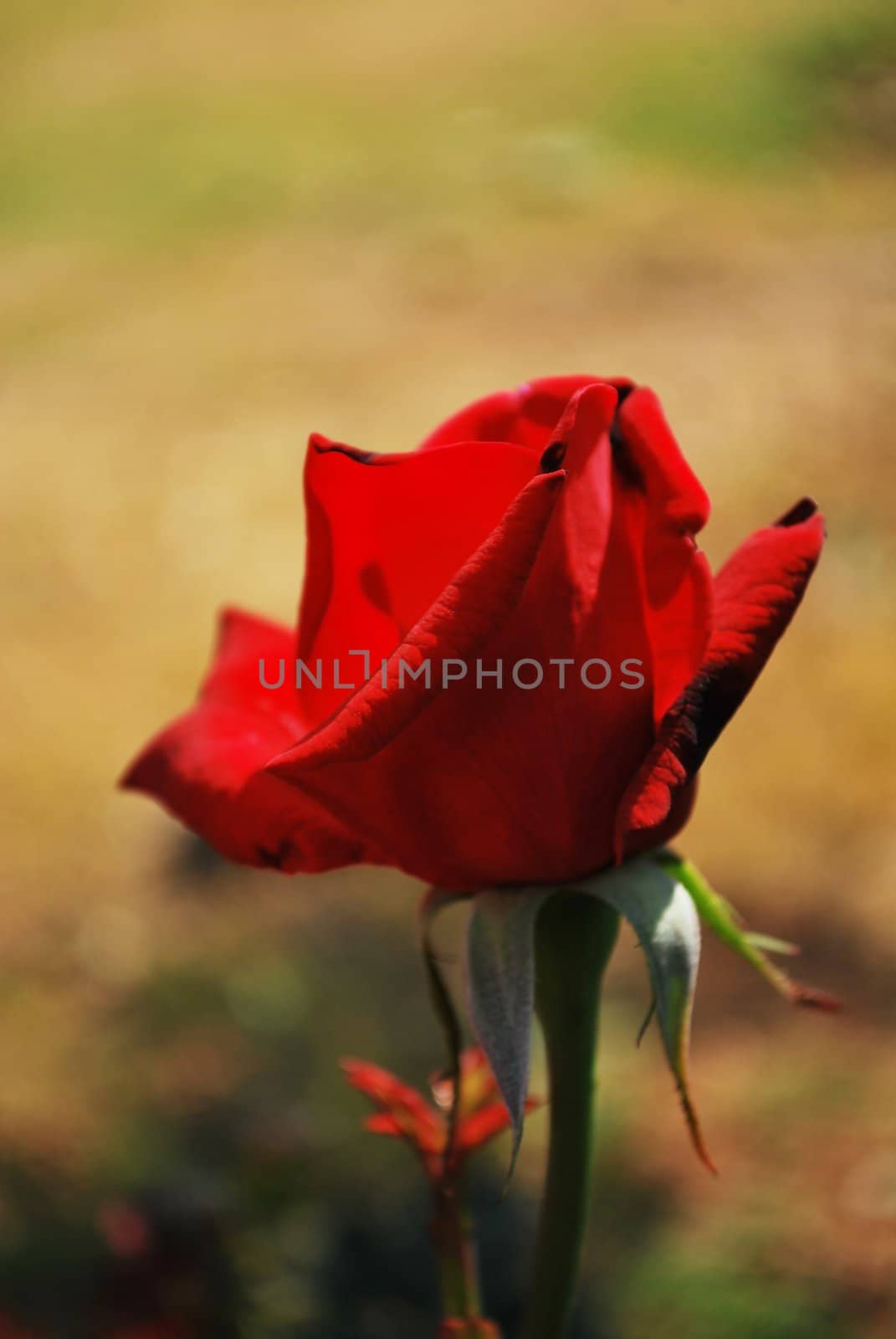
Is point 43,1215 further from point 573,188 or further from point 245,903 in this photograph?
point 573,188

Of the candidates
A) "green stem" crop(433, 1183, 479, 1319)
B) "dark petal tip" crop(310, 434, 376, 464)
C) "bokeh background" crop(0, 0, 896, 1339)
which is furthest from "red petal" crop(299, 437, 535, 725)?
"bokeh background" crop(0, 0, 896, 1339)

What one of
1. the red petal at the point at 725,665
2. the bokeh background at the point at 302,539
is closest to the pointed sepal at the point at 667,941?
the red petal at the point at 725,665

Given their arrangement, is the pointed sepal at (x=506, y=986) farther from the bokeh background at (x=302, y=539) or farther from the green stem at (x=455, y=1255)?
the bokeh background at (x=302, y=539)

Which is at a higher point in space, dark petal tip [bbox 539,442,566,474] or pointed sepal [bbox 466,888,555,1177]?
dark petal tip [bbox 539,442,566,474]

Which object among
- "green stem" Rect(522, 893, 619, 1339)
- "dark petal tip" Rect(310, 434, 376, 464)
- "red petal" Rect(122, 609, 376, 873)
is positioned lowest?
"green stem" Rect(522, 893, 619, 1339)

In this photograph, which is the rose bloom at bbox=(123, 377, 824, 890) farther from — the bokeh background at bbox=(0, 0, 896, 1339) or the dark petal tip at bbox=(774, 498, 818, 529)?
the bokeh background at bbox=(0, 0, 896, 1339)

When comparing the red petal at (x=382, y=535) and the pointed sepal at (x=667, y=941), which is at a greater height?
the red petal at (x=382, y=535)
